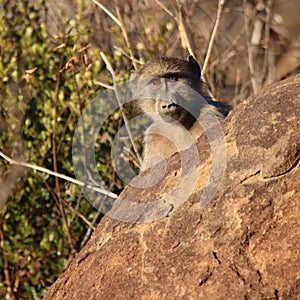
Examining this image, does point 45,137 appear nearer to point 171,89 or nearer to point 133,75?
point 133,75

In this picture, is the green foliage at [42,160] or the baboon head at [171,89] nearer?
the baboon head at [171,89]

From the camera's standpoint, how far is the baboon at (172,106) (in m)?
5.04

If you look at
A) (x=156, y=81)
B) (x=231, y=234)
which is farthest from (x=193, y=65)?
(x=231, y=234)

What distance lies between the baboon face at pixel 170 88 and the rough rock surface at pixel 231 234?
1422 mm

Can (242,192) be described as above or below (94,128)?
above

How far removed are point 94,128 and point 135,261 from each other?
9.29ft

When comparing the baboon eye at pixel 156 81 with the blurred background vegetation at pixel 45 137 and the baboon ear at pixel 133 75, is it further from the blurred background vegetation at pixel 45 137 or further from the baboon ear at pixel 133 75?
the blurred background vegetation at pixel 45 137

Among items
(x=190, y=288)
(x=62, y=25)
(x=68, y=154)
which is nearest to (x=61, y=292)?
(x=190, y=288)

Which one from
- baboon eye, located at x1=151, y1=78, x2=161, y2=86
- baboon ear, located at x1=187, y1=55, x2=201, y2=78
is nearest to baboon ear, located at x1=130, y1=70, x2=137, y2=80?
baboon eye, located at x1=151, y1=78, x2=161, y2=86

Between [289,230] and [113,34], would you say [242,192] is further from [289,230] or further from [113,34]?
[113,34]

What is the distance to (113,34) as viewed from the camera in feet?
23.3

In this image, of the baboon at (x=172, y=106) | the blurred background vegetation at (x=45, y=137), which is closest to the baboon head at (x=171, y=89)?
the baboon at (x=172, y=106)

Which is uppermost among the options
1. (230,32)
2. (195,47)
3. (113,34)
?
(113,34)

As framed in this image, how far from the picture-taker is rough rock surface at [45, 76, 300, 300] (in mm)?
3115
